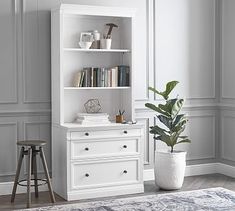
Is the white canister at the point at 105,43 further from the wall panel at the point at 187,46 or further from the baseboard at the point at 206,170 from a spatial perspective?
the baseboard at the point at 206,170

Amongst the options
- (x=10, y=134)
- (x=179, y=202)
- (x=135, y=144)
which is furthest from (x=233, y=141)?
(x=10, y=134)

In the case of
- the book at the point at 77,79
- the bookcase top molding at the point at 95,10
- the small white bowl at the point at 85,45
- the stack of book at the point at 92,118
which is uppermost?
the bookcase top molding at the point at 95,10

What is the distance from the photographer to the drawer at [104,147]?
550 cm

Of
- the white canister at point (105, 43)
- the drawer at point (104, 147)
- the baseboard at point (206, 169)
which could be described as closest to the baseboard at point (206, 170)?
the baseboard at point (206, 169)

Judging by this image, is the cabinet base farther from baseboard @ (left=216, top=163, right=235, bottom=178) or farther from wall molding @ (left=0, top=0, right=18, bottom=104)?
baseboard @ (left=216, top=163, right=235, bottom=178)

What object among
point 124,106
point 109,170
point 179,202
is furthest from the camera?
point 124,106

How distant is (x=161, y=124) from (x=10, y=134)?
193cm

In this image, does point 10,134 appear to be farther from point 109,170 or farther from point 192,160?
point 192,160

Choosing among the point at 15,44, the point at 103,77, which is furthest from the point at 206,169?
the point at 15,44

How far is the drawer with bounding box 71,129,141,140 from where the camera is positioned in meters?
5.49

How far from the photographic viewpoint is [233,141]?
6730 millimetres

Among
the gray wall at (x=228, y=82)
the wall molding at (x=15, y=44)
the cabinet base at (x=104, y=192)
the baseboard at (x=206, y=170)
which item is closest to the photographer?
the cabinet base at (x=104, y=192)

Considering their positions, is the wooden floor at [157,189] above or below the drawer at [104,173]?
below

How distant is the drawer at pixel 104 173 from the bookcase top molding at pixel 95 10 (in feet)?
5.37
